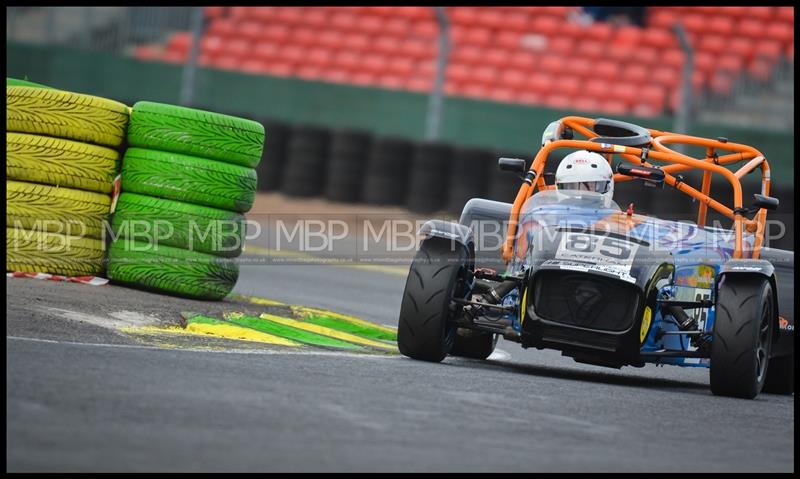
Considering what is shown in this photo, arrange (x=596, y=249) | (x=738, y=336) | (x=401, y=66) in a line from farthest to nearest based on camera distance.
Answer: (x=401, y=66)
(x=596, y=249)
(x=738, y=336)

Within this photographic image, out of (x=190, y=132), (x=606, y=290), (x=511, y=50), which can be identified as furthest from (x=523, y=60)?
(x=606, y=290)

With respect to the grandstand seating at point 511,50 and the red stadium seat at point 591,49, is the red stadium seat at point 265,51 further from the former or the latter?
the red stadium seat at point 591,49

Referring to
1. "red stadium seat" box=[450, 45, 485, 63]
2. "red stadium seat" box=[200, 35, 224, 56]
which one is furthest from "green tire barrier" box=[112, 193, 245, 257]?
"red stadium seat" box=[200, 35, 224, 56]

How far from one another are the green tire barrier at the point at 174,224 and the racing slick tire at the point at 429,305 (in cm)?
212

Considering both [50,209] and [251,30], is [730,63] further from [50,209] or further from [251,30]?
[50,209]

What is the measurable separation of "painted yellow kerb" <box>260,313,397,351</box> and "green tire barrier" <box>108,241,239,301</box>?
0.63 m

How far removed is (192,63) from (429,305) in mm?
15045

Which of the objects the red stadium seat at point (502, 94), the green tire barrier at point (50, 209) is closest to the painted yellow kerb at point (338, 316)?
the green tire barrier at point (50, 209)

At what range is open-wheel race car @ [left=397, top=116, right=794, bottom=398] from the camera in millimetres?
8438

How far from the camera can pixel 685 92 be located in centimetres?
1994

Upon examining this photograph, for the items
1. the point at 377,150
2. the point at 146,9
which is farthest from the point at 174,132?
the point at 146,9

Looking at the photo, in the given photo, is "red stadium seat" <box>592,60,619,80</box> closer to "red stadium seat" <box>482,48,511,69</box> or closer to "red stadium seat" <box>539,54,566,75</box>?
"red stadium seat" <box>539,54,566,75</box>

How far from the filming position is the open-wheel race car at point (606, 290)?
27.7 feet

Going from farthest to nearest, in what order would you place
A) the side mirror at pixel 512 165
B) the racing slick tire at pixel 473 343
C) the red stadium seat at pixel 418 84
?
the red stadium seat at pixel 418 84, the racing slick tire at pixel 473 343, the side mirror at pixel 512 165
